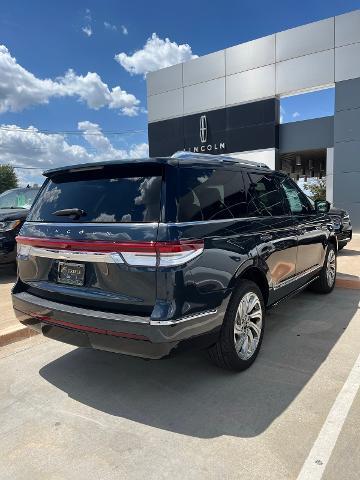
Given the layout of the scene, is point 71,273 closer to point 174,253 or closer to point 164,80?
point 174,253

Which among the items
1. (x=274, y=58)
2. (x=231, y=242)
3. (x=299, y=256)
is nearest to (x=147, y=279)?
(x=231, y=242)

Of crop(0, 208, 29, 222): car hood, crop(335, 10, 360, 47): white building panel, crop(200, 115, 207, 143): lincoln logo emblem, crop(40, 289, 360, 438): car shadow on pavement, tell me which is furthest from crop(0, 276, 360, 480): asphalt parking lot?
crop(200, 115, 207, 143): lincoln logo emblem

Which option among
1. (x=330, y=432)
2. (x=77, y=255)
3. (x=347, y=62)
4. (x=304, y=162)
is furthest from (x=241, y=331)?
(x=304, y=162)

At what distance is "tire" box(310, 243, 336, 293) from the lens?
5984mm

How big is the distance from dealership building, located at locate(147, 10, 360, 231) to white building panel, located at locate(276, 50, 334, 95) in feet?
0.12

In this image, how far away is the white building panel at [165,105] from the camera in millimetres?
20766

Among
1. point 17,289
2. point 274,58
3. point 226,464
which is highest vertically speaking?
point 274,58

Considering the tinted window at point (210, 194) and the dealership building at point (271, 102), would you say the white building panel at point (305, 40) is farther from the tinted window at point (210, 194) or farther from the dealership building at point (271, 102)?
the tinted window at point (210, 194)

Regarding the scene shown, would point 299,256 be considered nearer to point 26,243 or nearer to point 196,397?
point 196,397

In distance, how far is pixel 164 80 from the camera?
21.1 metres

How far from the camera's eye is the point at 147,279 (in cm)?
277

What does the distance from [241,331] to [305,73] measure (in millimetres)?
16027

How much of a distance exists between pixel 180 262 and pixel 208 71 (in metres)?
18.6

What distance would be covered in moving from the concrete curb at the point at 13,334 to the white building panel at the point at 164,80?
18372 mm
